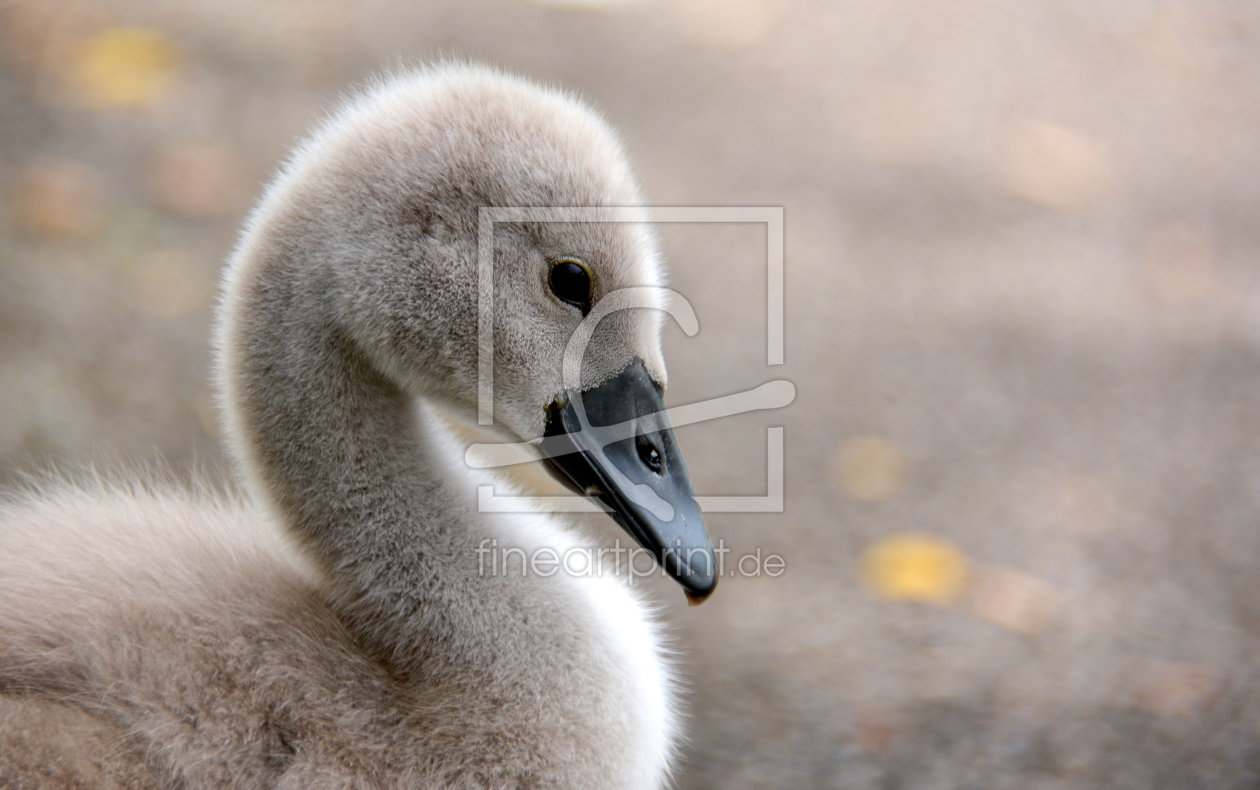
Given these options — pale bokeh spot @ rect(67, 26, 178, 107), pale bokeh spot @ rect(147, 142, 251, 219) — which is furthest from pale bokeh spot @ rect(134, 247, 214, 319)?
pale bokeh spot @ rect(67, 26, 178, 107)

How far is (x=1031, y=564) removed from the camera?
2.37m

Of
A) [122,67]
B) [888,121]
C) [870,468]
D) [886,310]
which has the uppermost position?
[122,67]

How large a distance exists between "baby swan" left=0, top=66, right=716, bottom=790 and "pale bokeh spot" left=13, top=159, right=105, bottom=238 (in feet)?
5.77

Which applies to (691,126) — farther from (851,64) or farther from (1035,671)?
(1035,671)

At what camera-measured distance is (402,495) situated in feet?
4.53

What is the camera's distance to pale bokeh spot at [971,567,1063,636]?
2223mm

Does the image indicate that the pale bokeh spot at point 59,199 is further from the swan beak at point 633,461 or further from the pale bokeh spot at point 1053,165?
the pale bokeh spot at point 1053,165

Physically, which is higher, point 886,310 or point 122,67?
point 122,67

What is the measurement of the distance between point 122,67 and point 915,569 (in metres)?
3.02

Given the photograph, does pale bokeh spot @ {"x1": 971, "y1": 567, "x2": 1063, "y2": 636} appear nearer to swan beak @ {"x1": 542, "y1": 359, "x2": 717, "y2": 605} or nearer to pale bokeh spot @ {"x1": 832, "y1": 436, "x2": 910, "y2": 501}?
pale bokeh spot @ {"x1": 832, "y1": 436, "x2": 910, "y2": 501}

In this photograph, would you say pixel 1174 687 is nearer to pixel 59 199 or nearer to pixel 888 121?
pixel 888 121

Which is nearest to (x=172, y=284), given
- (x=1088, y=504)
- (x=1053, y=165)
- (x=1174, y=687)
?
(x=1088, y=504)

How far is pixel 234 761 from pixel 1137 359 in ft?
8.69

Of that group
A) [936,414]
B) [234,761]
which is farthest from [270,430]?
[936,414]
